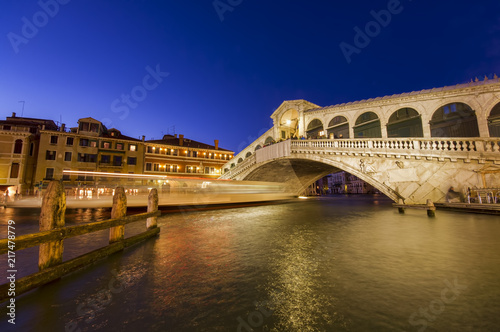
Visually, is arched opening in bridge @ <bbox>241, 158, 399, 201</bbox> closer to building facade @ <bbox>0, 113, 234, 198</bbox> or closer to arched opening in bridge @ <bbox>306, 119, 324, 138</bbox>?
arched opening in bridge @ <bbox>306, 119, 324, 138</bbox>

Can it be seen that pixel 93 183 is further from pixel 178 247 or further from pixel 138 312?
pixel 138 312

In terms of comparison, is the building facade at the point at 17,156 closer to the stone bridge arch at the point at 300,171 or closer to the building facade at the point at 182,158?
A: the building facade at the point at 182,158

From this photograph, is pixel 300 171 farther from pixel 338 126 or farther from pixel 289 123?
pixel 289 123

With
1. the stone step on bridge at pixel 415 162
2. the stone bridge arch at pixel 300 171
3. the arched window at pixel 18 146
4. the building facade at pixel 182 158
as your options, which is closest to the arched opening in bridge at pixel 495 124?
the stone step on bridge at pixel 415 162

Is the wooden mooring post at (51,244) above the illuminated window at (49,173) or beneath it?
beneath

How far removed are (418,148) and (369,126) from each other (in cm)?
1268

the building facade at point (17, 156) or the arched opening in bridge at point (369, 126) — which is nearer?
the arched opening in bridge at point (369, 126)

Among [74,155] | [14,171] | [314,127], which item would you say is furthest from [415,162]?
[14,171]

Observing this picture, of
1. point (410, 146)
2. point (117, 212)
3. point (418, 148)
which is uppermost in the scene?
point (410, 146)

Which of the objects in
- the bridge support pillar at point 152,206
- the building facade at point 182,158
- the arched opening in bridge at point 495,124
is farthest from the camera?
the building facade at point 182,158

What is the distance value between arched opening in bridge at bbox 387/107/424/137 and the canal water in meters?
20.7

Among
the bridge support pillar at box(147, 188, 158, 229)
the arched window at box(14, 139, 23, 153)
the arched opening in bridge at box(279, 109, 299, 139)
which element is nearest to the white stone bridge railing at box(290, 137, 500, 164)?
the arched opening in bridge at box(279, 109, 299, 139)

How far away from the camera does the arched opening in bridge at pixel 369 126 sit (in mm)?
23859

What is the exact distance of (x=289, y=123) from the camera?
31672mm
